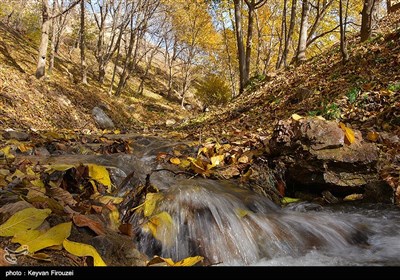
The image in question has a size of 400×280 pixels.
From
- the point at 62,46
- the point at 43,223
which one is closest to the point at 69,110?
the point at 43,223

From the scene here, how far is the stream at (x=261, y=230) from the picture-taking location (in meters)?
2.54

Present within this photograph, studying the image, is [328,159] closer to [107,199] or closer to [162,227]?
[162,227]

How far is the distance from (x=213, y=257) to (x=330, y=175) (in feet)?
6.39

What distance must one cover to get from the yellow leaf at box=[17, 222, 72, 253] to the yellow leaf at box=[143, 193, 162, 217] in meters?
0.83

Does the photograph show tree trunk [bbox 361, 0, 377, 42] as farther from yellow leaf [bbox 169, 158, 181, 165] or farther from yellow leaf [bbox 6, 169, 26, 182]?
yellow leaf [bbox 6, 169, 26, 182]

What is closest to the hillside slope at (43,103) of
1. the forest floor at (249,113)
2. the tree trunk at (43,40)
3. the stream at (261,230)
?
the forest floor at (249,113)

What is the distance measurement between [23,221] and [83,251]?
45 cm

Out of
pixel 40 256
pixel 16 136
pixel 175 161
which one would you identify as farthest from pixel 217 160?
pixel 16 136

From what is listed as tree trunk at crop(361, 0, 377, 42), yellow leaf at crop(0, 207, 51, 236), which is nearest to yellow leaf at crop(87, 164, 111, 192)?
yellow leaf at crop(0, 207, 51, 236)

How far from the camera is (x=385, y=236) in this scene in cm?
296

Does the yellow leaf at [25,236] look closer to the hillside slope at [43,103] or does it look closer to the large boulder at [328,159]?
the large boulder at [328,159]

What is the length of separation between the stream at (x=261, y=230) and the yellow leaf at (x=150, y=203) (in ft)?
0.14

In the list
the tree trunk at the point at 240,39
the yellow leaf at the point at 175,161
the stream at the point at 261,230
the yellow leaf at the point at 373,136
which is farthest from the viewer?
the tree trunk at the point at 240,39

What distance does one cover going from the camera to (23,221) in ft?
6.27
